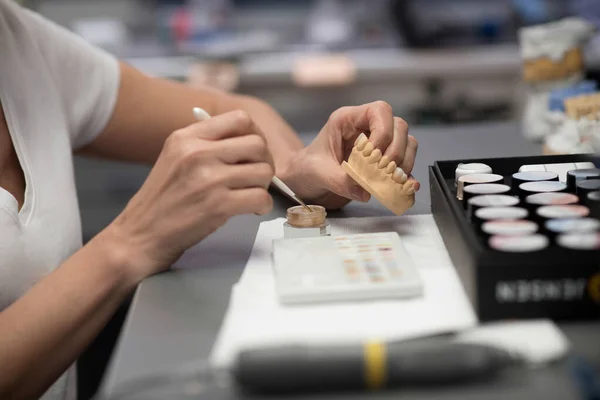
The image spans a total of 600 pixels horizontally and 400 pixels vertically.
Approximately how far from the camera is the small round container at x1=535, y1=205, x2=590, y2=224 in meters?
0.64

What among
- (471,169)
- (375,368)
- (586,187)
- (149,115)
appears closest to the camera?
(375,368)

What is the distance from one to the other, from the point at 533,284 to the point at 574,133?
0.48 metres

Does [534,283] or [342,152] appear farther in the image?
[342,152]

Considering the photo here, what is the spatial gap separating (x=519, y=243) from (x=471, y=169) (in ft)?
0.77

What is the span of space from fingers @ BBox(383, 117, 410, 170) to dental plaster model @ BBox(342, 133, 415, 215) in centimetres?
4

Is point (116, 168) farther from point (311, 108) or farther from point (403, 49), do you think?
point (403, 49)

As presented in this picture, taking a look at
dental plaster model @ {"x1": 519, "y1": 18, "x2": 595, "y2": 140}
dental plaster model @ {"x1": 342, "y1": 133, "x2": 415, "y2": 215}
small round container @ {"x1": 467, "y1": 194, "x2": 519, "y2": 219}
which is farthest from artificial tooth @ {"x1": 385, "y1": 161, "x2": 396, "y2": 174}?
dental plaster model @ {"x1": 519, "y1": 18, "x2": 595, "y2": 140}

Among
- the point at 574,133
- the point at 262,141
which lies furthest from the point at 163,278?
the point at 574,133

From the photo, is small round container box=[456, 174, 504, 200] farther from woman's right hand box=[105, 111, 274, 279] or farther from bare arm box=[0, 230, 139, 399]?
bare arm box=[0, 230, 139, 399]

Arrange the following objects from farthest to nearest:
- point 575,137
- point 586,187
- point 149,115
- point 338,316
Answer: point 149,115
point 575,137
point 586,187
point 338,316

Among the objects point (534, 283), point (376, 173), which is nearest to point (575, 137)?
point (376, 173)

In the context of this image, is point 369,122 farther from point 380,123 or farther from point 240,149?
point 240,149

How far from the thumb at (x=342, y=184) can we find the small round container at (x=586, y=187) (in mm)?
224

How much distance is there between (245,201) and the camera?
2.33 ft
